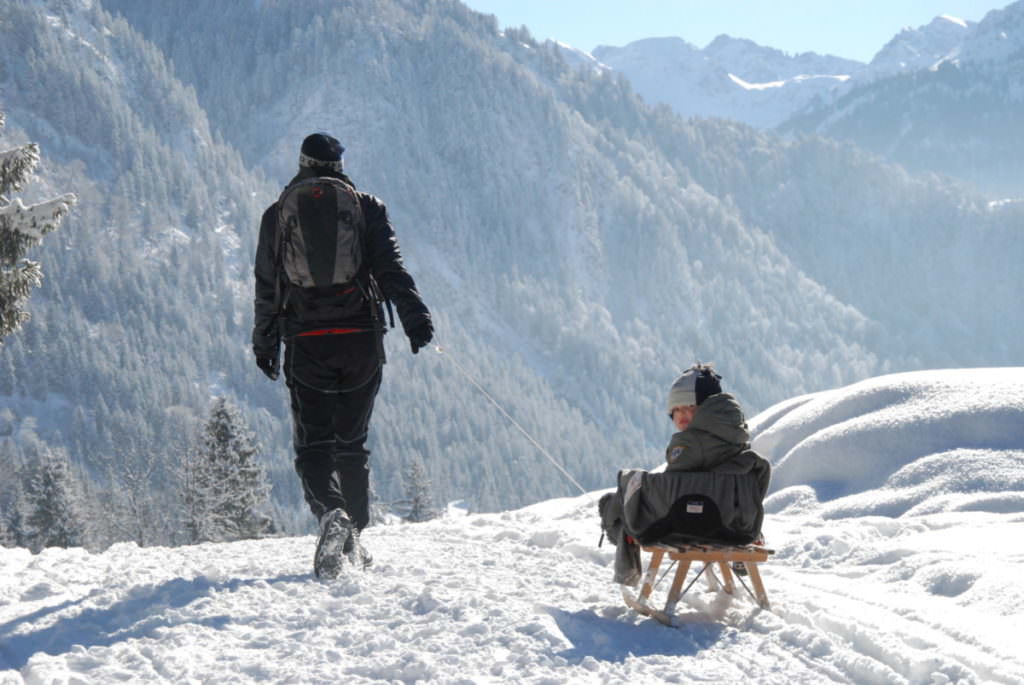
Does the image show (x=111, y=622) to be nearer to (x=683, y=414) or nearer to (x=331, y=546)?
(x=331, y=546)

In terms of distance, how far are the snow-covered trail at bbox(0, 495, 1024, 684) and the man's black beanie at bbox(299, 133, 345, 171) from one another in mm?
2477

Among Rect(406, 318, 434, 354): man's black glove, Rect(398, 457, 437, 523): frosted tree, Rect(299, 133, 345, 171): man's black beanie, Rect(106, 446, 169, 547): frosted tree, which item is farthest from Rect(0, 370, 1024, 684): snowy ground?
Rect(398, 457, 437, 523): frosted tree

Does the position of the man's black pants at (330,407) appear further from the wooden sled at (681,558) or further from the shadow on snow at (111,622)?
the wooden sled at (681,558)

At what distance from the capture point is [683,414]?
5609mm

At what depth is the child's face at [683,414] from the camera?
5484mm

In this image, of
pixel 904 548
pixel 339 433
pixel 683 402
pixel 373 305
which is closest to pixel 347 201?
pixel 373 305

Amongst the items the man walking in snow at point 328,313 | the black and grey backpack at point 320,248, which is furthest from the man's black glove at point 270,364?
the black and grey backpack at point 320,248

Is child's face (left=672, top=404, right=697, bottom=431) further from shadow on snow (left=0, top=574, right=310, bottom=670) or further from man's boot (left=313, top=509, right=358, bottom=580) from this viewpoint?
shadow on snow (left=0, top=574, right=310, bottom=670)

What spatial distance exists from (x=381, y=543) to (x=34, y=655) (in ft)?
13.2

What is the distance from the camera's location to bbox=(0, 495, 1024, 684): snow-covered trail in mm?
4176

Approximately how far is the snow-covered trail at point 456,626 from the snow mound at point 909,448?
8.95 ft

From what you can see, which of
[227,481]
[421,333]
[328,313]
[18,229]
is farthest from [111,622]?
[227,481]

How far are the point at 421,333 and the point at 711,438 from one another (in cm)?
181

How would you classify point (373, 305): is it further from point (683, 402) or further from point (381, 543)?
point (381, 543)
